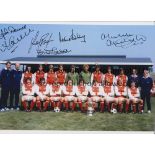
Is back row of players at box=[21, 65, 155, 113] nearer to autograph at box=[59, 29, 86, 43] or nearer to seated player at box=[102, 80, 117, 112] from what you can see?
seated player at box=[102, 80, 117, 112]

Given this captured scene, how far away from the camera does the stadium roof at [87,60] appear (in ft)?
24.6

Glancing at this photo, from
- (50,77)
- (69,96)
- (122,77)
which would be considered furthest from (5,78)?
(122,77)

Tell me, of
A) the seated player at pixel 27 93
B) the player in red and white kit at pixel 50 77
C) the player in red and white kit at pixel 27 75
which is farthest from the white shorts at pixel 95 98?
the player in red and white kit at pixel 27 75

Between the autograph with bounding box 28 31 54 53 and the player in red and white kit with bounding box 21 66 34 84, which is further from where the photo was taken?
the player in red and white kit with bounding box 21 66 34 84

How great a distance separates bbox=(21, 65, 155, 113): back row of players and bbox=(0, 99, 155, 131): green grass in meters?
0.16

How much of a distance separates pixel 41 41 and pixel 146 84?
89.6 inches

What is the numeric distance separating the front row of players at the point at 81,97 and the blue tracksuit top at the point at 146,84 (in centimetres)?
13

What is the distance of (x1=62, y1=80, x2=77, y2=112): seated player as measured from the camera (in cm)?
782

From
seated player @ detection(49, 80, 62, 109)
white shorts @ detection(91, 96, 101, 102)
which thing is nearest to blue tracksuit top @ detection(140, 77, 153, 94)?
white shorts @ detection(91, 96, 101, 102)

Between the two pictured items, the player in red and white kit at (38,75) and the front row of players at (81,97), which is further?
the player in red and white kit at (38,75)

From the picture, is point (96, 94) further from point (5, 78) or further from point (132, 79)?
point (5, 78)

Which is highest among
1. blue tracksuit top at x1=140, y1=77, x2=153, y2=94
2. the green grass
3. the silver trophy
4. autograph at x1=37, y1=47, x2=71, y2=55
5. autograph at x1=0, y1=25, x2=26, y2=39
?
autograph at x1=0, y1=25, x2=26, y2=39

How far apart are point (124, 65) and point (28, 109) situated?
2145 mm

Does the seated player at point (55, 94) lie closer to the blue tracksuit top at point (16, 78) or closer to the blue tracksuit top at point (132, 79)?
the blue tracksuit top at point (16, 78)
